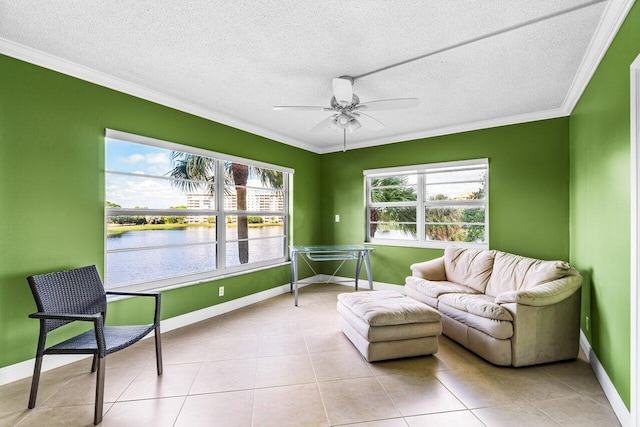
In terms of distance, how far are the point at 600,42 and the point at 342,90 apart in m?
1.85

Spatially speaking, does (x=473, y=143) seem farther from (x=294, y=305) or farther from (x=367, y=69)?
(x=294, y=305)

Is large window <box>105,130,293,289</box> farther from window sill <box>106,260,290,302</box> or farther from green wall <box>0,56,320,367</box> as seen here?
green wall <box>0,56,320,367</box>

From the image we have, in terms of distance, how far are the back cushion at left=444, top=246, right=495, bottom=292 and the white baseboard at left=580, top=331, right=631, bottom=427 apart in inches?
41.4

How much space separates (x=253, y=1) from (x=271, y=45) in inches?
18.4

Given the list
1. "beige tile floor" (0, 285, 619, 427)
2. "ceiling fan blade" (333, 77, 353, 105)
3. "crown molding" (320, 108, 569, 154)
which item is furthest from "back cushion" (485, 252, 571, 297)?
"ceiling fan blade" (333, 77, 353, 105)

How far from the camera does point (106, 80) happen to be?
2.83 meters

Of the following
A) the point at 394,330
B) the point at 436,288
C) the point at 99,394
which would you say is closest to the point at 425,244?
the point at 436,288

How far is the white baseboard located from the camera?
5.99 feet

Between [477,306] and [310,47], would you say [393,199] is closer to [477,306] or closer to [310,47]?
[477,306]

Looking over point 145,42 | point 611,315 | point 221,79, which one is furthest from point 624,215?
point 145,42

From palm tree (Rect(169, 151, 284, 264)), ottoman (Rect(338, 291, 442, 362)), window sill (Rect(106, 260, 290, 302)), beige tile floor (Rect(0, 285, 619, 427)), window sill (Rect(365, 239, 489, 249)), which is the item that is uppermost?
palm tree (Rect(169, 151, 284, 264))

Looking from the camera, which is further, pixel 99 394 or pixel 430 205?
pixel 430 205

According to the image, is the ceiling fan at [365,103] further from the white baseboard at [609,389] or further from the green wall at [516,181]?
the white baseboard at [609,389]

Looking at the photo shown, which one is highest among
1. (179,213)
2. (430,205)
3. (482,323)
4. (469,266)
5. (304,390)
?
(430,205)
